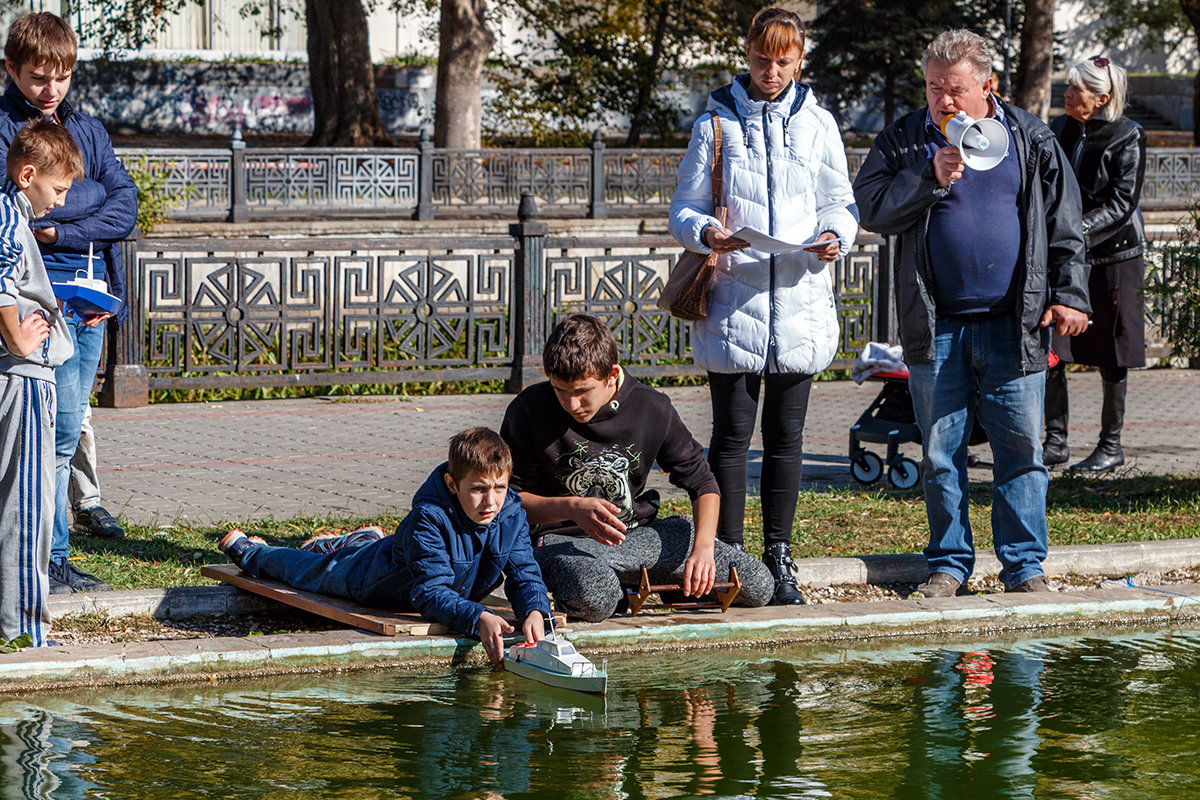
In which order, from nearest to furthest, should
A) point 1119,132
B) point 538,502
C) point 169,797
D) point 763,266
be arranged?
point 169,797
point 538,502
point 763,266
point 1119,132

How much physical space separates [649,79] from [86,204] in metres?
23.8

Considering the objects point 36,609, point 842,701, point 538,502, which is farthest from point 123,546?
point 842,701

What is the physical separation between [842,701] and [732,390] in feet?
4.37

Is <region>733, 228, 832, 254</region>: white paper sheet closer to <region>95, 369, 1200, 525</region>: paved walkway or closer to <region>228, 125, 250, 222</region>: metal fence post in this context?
<region>95, 369, 1200, 525</region>: paved walkway

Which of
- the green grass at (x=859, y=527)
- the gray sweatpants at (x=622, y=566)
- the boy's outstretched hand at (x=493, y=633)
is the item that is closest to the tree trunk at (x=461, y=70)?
the green grass at (x=859, y=527)

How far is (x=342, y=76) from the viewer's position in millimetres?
25000

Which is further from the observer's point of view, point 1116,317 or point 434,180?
point 434,180

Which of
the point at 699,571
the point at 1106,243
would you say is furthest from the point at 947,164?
the point at 1106,243

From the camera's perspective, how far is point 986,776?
4.12 metres

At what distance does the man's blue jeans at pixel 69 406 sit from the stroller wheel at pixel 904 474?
14.0 feet

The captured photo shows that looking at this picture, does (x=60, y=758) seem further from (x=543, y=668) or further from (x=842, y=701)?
(x=842, y=701)

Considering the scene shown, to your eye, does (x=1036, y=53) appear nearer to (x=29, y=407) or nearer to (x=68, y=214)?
(x=68, y=214)

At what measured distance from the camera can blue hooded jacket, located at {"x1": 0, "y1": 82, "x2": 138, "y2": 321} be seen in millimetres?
5738

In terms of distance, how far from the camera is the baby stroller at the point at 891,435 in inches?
332
